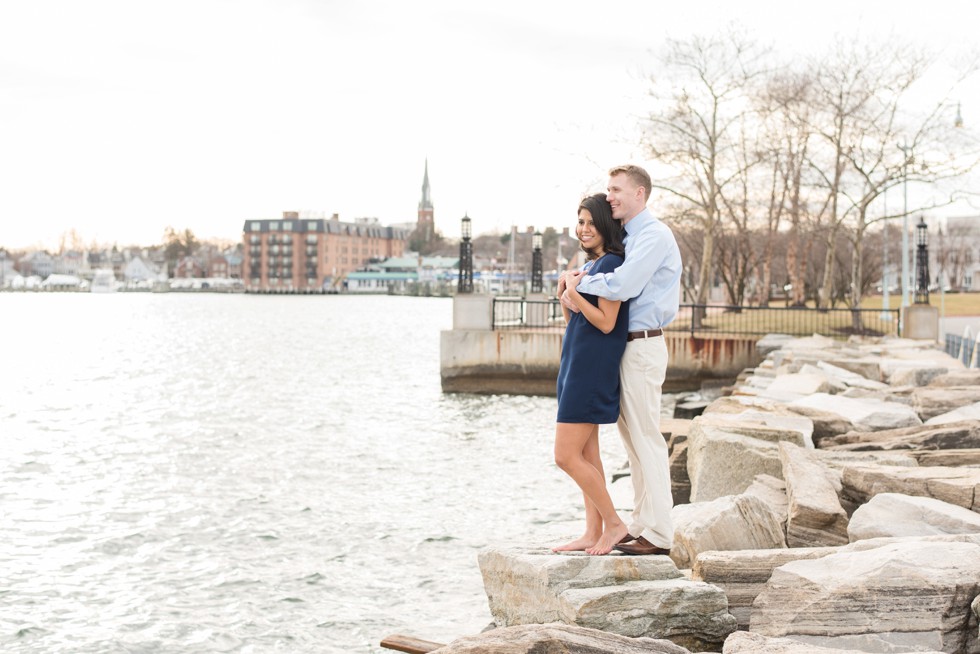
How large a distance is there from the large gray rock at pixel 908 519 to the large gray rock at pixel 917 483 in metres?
0.39

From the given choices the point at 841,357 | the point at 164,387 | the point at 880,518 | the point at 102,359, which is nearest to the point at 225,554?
the point at 880,518

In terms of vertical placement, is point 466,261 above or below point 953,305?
above

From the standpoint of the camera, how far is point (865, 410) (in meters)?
12.8

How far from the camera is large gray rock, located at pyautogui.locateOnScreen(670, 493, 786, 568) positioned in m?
6.93

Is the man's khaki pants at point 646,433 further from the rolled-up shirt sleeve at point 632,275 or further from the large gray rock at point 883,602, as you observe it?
the large gray rock at point 883,602

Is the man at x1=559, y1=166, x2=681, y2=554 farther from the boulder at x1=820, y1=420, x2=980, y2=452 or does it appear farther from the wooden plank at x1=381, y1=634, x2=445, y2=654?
the boulder at x1=820, y1=420, x2=980, y2=452

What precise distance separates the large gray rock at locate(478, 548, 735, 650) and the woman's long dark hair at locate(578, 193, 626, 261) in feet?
5.86

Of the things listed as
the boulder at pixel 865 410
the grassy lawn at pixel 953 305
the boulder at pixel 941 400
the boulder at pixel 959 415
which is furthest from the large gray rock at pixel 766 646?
the grassy lawn at pixel 953 305

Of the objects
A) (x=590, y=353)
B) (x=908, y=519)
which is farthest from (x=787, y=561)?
(x=590, y=353)

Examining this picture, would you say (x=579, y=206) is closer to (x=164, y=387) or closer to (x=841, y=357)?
(x=841, y=357)

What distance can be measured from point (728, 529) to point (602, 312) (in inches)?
95.4

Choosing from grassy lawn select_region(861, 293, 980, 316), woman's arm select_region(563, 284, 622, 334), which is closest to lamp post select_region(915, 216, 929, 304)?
grassy lawn select_region(861, 293, 980, 316)

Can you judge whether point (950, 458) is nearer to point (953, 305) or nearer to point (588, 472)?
point (588, 472)

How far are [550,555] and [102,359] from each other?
45.9 metres
